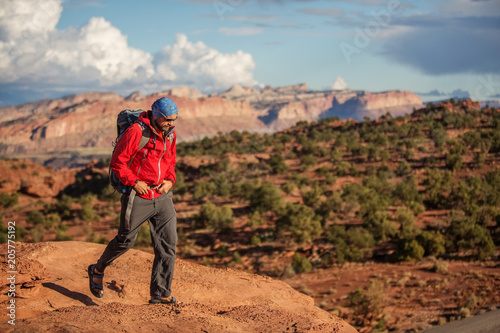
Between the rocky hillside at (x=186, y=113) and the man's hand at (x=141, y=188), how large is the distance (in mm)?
78291

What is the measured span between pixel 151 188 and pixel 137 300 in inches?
59.0

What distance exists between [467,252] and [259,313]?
11937 mm

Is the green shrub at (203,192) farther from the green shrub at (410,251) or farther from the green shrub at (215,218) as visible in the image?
the green shrub at (410,251)

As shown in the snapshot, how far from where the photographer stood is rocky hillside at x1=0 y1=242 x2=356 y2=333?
134 inches

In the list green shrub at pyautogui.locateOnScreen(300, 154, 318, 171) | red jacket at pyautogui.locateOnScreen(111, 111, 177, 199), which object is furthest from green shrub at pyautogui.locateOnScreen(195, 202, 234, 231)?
red jacket at pyautogui.locateOnScreen(111, 111, 177, 199)

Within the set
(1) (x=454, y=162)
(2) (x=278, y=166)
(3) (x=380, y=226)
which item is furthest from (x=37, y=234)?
(1) (x=454, y=162)

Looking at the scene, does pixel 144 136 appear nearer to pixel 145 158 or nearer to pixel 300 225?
pixel 145 158

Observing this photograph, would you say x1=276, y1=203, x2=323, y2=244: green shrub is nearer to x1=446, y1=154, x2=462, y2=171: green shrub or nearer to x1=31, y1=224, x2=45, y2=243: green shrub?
x1=31, y1=224, x2=45, y2=243: green shrub

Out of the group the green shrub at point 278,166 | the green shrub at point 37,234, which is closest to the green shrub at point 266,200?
the green shrub at point 278,166

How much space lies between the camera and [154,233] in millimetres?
4262

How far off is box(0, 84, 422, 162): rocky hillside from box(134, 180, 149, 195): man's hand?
257 feet

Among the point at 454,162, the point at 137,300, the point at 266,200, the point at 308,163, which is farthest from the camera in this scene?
the point at 308,163

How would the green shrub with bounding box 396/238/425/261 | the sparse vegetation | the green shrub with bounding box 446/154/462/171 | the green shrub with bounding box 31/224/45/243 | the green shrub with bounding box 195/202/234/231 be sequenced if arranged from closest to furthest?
the green shrub with bounding box 396/238/425/261
the sparse vegetation
the green shrub with bounding box 195/202/234/231
the green shrub with bounding box 31/224/45/243
the green shrub with bounding box 446/154/462/171

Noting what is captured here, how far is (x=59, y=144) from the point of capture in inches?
4149
